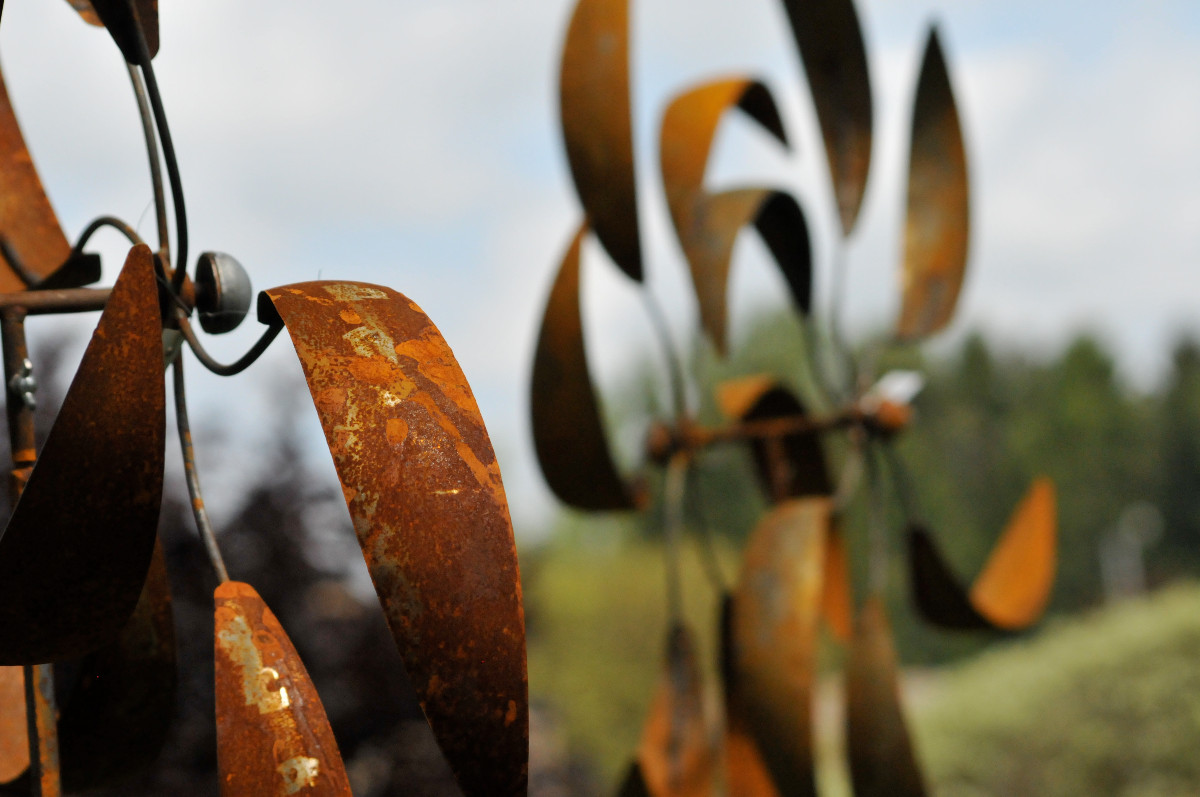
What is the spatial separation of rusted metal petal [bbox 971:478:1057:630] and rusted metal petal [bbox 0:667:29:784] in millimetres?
1683

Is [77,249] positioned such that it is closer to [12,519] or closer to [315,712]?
[12,519]

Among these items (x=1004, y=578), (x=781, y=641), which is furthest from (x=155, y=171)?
(x=1004, y=578)

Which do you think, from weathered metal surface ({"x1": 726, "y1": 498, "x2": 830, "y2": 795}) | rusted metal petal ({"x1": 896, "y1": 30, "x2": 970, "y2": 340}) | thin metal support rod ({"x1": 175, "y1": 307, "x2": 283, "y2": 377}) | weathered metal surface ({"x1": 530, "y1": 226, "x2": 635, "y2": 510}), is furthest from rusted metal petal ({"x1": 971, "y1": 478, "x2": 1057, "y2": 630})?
thin metal support rod ({"x1": 175, "y1": 307, "x2": 283, "y2": 377})

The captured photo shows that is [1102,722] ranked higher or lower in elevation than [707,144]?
lower

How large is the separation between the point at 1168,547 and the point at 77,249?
738 inches

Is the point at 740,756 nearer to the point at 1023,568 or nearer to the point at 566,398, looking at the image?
the point at 566,398

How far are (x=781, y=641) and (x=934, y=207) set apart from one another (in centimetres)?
107

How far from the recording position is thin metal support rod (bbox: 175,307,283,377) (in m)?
0.64

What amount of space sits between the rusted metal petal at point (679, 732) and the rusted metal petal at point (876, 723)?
0.27 metres

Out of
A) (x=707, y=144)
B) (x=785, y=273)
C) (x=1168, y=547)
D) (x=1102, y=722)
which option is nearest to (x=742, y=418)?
(x=785, y=273)

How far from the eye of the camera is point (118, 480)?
23.2 inches

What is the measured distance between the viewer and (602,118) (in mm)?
1632

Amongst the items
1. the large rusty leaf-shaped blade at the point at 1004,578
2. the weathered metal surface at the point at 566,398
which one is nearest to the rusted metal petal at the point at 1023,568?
the large rusty leaf-shaped blade at the point at 1004,578

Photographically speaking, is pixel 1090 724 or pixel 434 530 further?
pixel 1090 724
